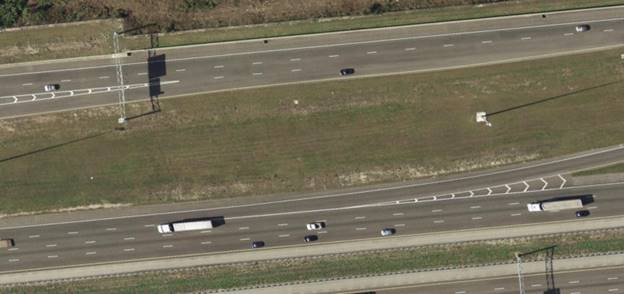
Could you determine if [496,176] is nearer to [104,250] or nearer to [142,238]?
[142,238]

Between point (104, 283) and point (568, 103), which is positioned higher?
point (568, 103)

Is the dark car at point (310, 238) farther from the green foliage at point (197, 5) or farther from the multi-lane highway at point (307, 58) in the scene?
the green foliage at point (197, 5)

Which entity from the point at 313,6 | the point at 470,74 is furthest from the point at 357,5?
the point at 470,74

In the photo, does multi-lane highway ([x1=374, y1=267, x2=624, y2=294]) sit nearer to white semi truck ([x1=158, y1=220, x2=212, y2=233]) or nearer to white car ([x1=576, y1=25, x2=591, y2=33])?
white semi truck ([x1=158, y1=220, x2=212, y2=233])

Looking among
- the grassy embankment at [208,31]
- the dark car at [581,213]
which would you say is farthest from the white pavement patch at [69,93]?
the dark car at [581,213]

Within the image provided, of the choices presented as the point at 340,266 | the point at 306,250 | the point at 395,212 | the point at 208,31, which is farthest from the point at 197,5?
the point at 340,266

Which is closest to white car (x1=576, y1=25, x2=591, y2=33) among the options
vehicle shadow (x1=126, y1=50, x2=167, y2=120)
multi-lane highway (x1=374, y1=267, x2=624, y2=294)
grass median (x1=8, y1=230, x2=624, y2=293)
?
grass median (x1=8, y1=230, x2=624, y2=293)
